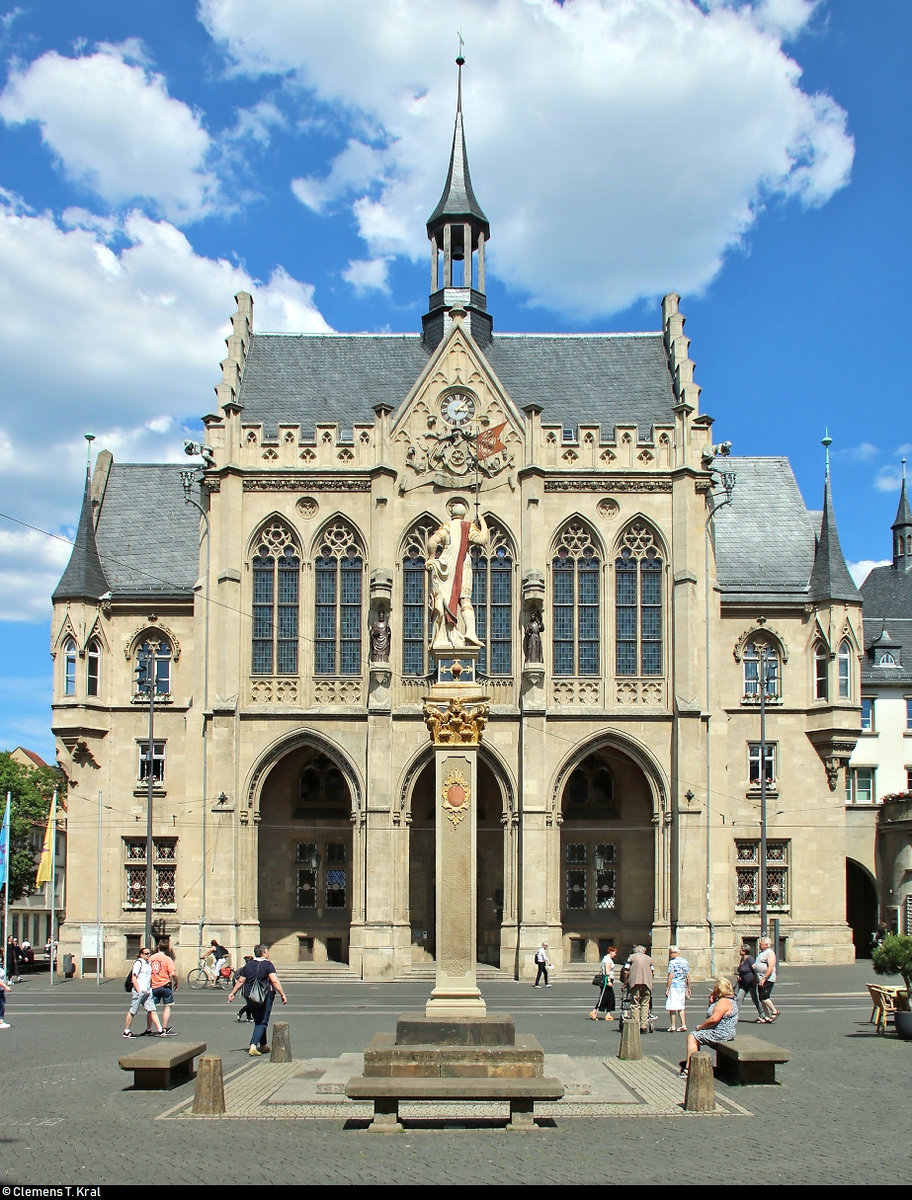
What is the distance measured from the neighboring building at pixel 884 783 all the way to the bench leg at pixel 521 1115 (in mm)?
33155

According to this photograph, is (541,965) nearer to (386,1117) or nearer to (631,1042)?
(631,1042)

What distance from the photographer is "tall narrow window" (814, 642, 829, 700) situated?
144 feet

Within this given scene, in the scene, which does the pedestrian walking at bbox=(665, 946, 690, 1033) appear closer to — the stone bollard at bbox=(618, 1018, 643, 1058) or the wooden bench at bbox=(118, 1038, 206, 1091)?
the stone bollard at bbox=(618, 1018, 643, 1058)

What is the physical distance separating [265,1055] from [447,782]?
660cm

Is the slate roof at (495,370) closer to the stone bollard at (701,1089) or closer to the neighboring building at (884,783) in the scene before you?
the neighboring building at (884,783)

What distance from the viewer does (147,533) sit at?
152 feet

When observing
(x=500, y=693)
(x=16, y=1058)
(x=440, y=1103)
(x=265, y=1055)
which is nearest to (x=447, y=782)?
(x=440, y=1103)

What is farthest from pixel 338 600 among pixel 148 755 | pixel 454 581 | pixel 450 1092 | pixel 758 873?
pixel 450 1092

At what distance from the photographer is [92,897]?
4275cm

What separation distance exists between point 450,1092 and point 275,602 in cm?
2874

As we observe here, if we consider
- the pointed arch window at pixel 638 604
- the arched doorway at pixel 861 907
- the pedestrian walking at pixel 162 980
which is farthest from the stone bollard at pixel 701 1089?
the arched doorway at pixel 861 907

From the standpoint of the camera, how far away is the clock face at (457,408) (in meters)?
42.8

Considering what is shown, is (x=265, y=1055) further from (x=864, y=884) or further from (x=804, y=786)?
(x=864, y=884)

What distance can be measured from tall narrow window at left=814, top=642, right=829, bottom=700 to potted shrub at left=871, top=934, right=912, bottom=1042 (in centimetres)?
1970
